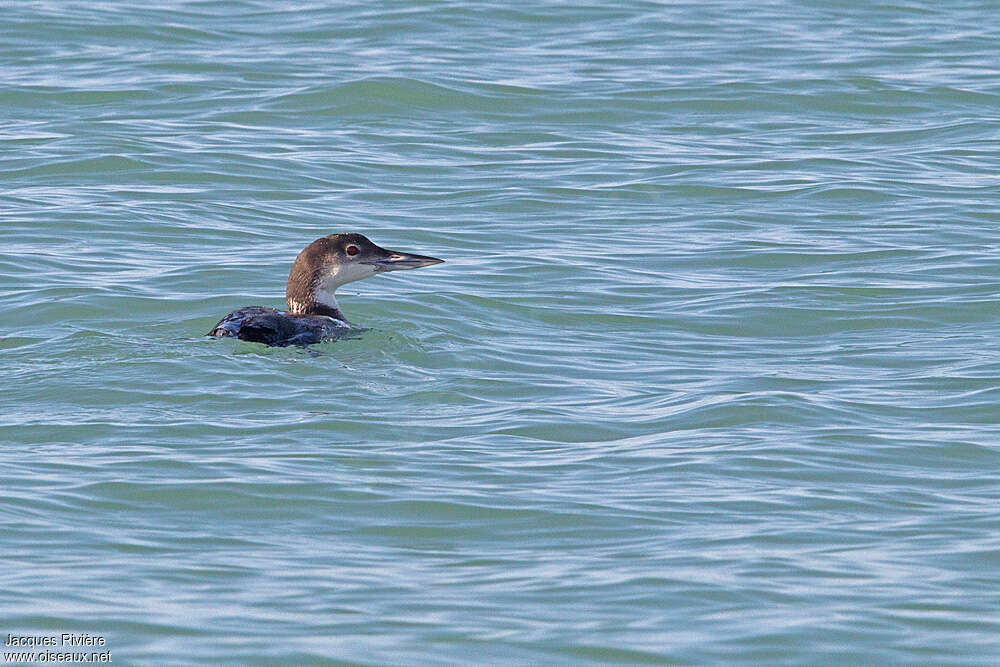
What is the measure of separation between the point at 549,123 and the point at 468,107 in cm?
112

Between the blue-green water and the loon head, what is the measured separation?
1.52ft

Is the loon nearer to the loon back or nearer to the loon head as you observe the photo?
the loon head

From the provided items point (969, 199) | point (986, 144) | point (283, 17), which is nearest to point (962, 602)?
point (969, 199)

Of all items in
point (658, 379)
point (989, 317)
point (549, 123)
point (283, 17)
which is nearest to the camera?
point (658, 379)

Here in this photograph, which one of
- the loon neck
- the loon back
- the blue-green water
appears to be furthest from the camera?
the loon neck

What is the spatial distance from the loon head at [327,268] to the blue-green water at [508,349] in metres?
0.46

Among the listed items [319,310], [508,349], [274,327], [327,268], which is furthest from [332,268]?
[508,349]

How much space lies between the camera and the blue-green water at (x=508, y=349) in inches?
271

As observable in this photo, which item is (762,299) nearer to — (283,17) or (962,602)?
(962,602)

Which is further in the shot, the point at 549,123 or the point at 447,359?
the point at 549,123

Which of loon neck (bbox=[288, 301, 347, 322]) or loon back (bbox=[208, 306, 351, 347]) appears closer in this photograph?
loon back (bbox=[208, 306, 351, 347])

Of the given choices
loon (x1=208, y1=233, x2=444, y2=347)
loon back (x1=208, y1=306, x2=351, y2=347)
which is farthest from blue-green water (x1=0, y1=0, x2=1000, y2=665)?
loon (x1=208, y1=233, x2=444, y2=347)

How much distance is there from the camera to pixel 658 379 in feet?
34.9

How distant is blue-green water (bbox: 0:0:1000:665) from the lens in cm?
689
